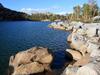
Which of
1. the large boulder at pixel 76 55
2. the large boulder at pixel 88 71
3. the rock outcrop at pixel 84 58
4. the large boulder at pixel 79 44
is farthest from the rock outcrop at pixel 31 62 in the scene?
the large boulder at pixel 79 44

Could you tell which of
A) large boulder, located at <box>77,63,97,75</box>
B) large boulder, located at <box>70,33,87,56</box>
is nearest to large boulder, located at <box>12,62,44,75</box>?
large boulder, located at <box>77,63,97,75</box>

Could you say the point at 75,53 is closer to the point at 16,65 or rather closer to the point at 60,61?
the point at 60,61

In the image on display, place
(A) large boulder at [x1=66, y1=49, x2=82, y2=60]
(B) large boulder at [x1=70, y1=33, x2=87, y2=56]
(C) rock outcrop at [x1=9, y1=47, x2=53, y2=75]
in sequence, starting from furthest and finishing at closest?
(B) large boulder at [x1=70, y1=33, x2=87, y2=56] < (A) large boulder at [x1=66, y1=49, x2=82, y2=60] < (C) rock outcrop at [x1=9, y1=47, x2=53, y2=75]

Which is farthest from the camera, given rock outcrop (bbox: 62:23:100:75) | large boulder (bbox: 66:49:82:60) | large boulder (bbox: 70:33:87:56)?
large boulder (bbox: 70:33:87:56)

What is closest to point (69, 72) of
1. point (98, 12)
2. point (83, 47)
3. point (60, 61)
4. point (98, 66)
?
point (98, 66)

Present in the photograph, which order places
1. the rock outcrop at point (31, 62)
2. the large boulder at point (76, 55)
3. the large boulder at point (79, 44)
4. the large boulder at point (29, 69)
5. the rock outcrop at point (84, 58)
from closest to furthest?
the rock outcrop at point (84, 58), the large boulder at point (29, 69), the rock outcrop at point (31, 62), the large boulder at point (76, 55), the large boulder at point (79, 44)

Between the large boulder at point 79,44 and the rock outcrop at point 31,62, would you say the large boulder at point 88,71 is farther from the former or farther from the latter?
the large boulder at point 79,44

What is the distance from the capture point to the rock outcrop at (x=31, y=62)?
24500 millimetres

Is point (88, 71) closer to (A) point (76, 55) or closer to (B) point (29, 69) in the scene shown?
(B) point (29, 69)

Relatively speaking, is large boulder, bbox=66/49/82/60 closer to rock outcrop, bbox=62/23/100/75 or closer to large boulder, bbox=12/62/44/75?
rock outcrop, bbox=62/23/100/75

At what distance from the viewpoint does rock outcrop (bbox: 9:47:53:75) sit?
24500 millimetres

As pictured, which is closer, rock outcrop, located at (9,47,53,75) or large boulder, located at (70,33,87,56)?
rock outcrop, located at (9,47,53,75)

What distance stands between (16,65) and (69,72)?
23.4 ft

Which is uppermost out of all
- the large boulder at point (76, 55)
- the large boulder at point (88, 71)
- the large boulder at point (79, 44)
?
the large boulder at point (88, 71)
